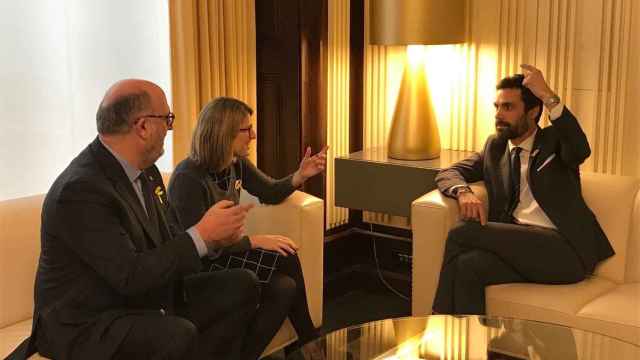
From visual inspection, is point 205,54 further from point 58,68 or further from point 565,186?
point 565,186

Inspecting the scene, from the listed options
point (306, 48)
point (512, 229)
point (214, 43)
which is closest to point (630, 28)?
point (512, 229)

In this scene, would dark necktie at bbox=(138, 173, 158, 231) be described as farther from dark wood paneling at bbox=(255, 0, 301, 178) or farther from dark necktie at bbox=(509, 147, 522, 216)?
dark wood paneling at bbox=(255, 0, 301, 178)

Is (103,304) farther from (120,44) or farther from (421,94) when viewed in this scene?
(421,94)

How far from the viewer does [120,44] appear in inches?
154

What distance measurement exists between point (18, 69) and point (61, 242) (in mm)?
1268

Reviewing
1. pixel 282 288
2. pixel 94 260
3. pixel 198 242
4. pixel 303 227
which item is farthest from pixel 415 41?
pixel 94 260

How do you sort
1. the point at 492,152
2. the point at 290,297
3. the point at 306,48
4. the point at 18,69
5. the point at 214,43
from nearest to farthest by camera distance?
the point at 290,297, the point at 18,69, the point at 492,152, the point at 214,43, the point at 306,48

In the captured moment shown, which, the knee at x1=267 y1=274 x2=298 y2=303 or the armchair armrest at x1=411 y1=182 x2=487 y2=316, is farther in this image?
the armchair armrest at x1=411 y1=182 x2=487 y2=316

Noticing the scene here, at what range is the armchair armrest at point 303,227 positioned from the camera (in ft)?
11.8

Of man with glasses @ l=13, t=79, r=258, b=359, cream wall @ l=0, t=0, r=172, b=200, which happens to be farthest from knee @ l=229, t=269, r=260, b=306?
cream wall @ l=0, t=0, r=172, b=200

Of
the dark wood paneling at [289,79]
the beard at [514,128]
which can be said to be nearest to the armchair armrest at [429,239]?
the beard at [514,128]

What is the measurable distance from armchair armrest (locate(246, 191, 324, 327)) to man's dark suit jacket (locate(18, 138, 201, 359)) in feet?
3.31

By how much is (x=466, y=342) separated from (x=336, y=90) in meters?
2.30

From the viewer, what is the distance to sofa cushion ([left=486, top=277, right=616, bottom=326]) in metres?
3.25
